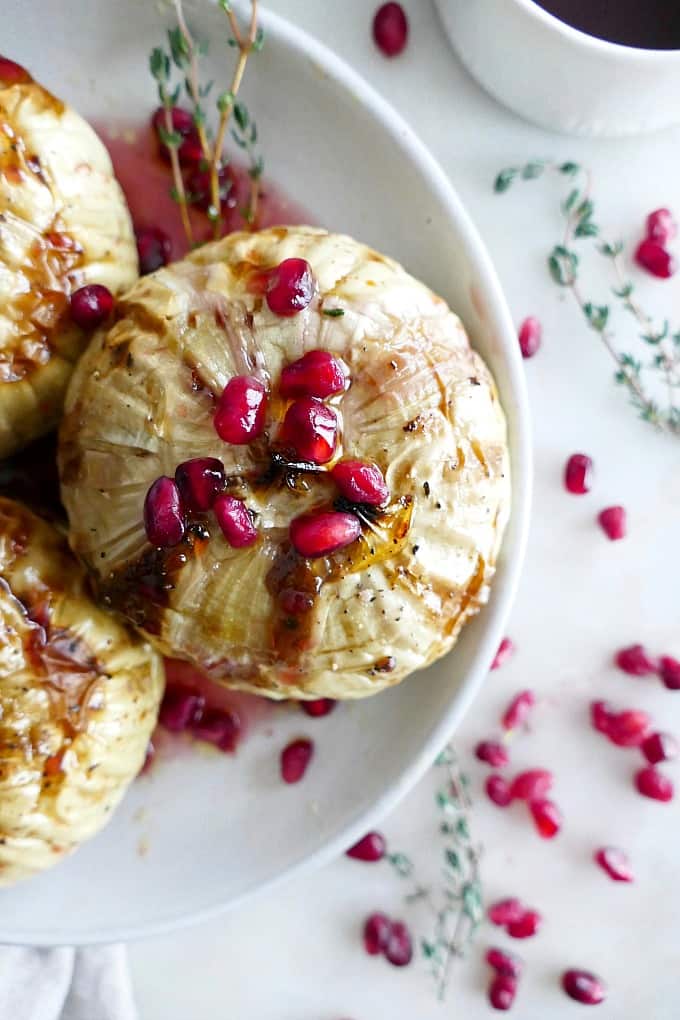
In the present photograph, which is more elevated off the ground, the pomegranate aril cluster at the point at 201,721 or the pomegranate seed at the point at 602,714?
the pomegranate seed at the point at 602,714

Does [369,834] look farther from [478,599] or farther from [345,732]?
[478,599]

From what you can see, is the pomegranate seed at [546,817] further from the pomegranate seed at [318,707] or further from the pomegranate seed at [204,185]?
the pomegranate seed at [204,185]

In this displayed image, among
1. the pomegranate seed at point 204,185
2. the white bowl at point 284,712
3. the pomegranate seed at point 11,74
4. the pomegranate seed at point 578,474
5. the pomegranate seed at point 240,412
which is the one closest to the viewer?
the pomegranate seed at point 240,412

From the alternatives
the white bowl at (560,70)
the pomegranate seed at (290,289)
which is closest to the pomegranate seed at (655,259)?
the white bowl at (560,70)

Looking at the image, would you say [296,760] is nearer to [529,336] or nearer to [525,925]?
[525,925]

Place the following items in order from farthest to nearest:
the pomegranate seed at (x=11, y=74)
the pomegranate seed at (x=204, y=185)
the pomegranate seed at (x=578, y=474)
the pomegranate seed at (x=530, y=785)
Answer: the pomegranate seed at (x=530, y=785), the pomegranate seed at (x=578, y=474), the pomegranate seed at (x=204, y=185), the pomegranate seed at (x=11, y=74)

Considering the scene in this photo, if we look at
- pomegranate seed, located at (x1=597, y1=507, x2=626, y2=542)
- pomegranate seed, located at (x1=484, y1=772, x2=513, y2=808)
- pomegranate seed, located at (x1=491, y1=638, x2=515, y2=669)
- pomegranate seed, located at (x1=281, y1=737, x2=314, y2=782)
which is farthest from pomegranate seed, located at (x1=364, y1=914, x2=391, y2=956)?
pomegranate seed, located at (x1=597, y1=507, x2=626, y2=542)

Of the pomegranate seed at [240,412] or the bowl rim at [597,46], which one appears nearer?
the pomegranate seed at [240,412]
